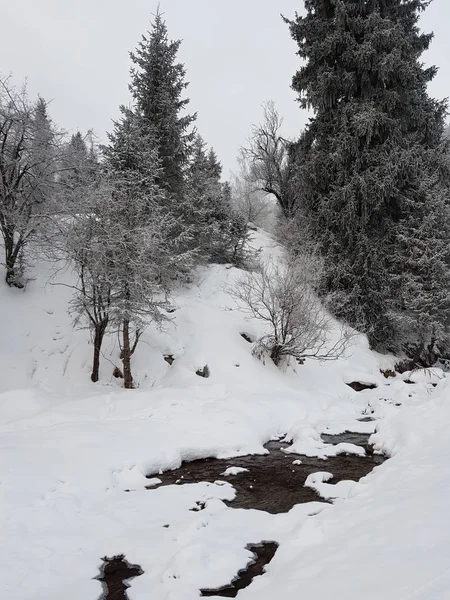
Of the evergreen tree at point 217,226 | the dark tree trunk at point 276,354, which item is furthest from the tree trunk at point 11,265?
the dark tree trunk at point 276,354

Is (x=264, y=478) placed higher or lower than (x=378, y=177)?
lower

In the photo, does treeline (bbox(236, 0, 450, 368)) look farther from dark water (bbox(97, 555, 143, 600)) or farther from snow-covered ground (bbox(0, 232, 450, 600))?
dark water (bbox(97, 555, 143, 600))

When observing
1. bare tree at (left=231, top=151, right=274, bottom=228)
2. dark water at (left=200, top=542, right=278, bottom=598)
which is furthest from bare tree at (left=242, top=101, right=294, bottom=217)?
dark water at (left=200, top=542, right=278, bottom=598)

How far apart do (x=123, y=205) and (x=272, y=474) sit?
873 centimetres

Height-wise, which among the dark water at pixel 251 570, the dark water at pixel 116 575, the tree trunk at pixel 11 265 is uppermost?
the tree trunk at pixel 11 265

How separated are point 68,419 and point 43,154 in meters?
11.0

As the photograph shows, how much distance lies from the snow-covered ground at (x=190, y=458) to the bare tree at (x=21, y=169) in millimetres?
2042

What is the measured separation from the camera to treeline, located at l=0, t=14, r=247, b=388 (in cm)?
1102

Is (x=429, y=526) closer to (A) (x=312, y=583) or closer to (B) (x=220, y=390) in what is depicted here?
(A) (x=312, y=583)

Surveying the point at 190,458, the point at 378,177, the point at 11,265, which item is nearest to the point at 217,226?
the point at 378,177

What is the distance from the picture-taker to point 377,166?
16.7 m

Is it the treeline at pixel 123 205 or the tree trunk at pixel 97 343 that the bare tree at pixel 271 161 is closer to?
the treeline at pixel 123 205

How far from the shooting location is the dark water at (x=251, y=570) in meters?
3.92

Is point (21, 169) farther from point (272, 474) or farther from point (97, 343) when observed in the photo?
point (272, 474)
